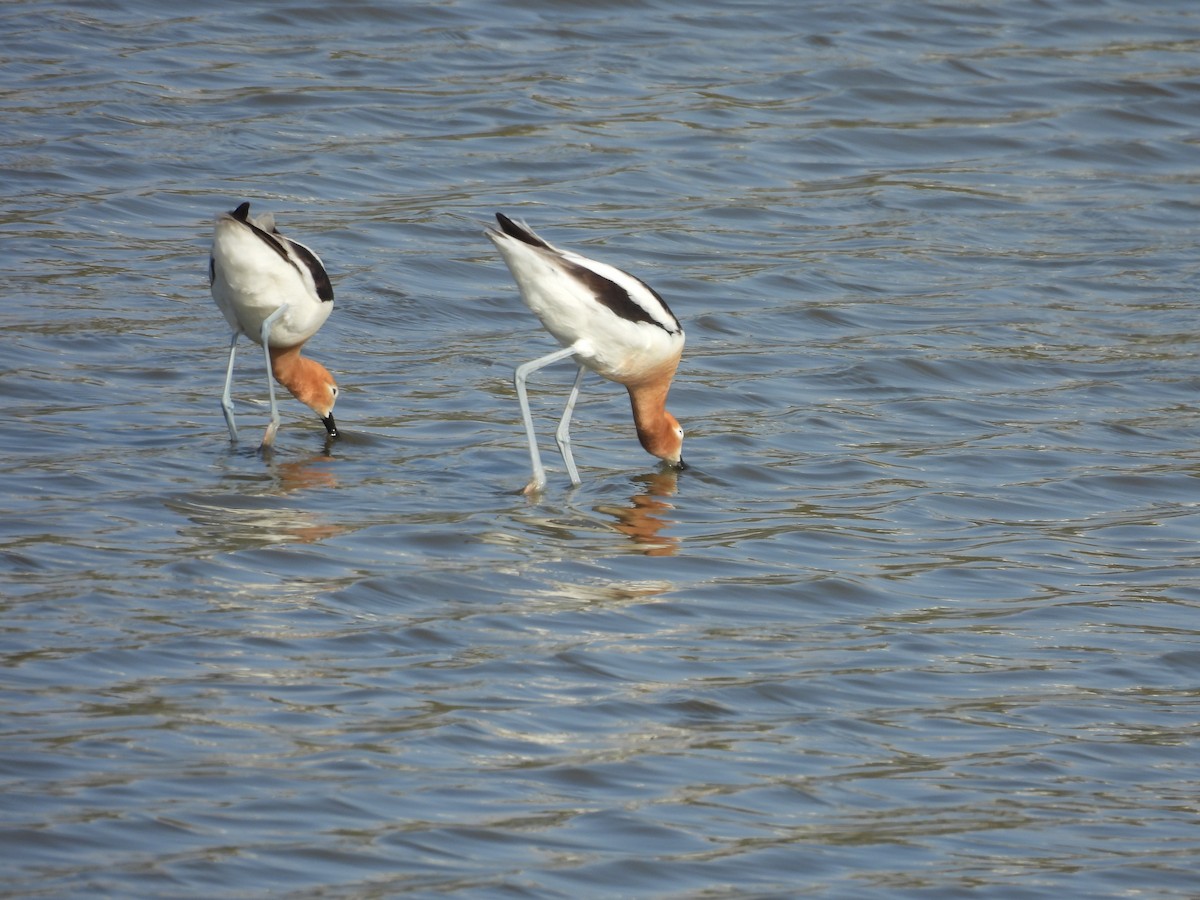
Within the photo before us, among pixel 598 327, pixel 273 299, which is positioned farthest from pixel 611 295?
pixel 273 299

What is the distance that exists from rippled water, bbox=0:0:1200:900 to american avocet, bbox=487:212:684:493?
326 mm

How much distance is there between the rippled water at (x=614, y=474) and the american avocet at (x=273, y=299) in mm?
272

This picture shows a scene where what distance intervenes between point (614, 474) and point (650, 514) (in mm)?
956

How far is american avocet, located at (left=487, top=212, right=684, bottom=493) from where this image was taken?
9.17 metres

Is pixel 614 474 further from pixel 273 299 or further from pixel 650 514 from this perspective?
pixel 273 299

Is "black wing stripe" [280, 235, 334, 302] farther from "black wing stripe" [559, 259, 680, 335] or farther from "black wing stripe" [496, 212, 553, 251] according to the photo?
"black wing stripe" [559, 259, 680, 335]

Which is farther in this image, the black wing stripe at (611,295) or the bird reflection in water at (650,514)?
the black wing stripe at (611,295)

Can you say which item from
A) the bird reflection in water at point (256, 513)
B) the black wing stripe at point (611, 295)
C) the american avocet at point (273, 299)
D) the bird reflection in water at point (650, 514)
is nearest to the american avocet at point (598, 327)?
the black wing stripe at point (611, 295)

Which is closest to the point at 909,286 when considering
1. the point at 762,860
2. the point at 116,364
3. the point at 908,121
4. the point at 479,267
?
the point at 479,267

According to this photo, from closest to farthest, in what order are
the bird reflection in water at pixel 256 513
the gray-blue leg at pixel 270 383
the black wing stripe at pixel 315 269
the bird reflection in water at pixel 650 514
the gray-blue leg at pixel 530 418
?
the bird reflection in water at pixel 256 513, the bird reflection in water at pixel 650 514, the gray-blue leg at pixel 530 418, the gray-blue leg at pixel 270 383, the black wing stripe at pixel 315 269

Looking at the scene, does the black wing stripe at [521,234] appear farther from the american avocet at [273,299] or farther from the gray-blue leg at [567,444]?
the american avocet at [273,299]

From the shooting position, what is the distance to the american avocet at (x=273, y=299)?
387 inches

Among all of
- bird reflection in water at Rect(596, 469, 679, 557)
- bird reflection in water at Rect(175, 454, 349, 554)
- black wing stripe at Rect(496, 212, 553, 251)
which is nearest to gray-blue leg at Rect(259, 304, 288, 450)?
bird reflection in water at Rect(175, 454, 349, 554)

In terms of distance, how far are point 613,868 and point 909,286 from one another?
8908 millimetres
